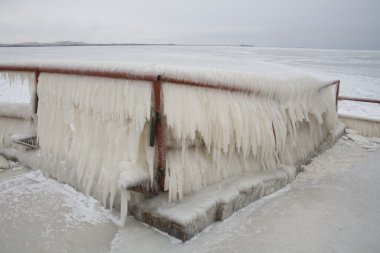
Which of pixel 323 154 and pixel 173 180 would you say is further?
pixel 323 154

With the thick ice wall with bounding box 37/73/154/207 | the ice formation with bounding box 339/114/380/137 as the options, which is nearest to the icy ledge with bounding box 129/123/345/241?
the thick ice wall with bounding box 37/73/154/207

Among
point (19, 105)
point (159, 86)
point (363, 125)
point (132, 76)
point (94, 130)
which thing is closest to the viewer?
point (159, 86)

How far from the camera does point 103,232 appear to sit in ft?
8.59

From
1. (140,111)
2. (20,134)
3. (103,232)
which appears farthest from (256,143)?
(20,134)

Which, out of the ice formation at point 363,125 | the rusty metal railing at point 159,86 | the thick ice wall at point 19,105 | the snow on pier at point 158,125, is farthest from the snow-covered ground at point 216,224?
the ice formation at point 363,125

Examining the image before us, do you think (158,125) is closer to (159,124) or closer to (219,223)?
(159,124)

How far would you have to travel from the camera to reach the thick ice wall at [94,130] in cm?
276

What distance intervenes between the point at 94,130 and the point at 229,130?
1407 millimetres

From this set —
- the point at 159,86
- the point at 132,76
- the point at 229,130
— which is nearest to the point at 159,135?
the point at 159,86

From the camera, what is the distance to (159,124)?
8.71ft

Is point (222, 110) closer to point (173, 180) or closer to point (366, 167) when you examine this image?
point (173, 180)

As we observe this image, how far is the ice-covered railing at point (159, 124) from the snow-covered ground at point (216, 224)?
0.27m

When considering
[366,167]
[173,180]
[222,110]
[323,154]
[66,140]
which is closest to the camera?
[173,180]

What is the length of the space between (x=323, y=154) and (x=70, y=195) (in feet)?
12.7
